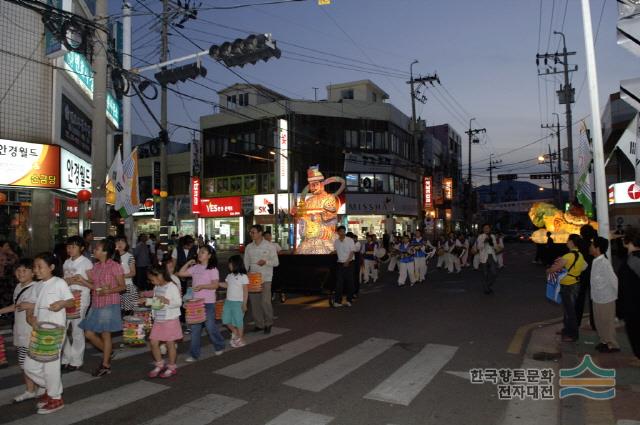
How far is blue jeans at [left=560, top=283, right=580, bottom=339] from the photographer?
7.96 m

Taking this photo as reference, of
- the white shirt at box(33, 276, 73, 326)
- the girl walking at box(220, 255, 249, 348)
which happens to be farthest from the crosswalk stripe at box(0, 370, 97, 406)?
the girl walking at box(220, 255, 249, 348)

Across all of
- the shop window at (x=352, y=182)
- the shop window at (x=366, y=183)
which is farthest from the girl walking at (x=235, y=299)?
the shop window at (x=366, y=183)

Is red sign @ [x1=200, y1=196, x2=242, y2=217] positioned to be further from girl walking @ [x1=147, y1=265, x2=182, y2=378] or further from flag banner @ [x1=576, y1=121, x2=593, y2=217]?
girl walking @ [x1=147, y1=265, x2=182, y2=378]

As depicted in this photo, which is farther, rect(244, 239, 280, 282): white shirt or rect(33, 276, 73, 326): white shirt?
rect(244, 239, 280, 282): white shirt

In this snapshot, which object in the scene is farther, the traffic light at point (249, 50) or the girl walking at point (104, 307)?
the traffic light at point (249, 50)

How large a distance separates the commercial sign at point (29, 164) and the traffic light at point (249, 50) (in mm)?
6580

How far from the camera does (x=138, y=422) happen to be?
4949mm

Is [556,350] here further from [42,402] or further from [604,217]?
[42,402]

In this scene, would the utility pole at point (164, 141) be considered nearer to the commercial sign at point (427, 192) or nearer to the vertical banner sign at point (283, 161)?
the vertical banner sign at point (283, 161)

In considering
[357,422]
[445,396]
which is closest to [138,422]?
[357,422]

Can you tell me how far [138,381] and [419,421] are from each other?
355cm

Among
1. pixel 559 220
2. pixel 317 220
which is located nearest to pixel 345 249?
pixel 317 220

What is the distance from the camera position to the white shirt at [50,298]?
5.39m

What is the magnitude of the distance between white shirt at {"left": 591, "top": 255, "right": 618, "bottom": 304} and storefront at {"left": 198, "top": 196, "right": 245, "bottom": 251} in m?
37.2
